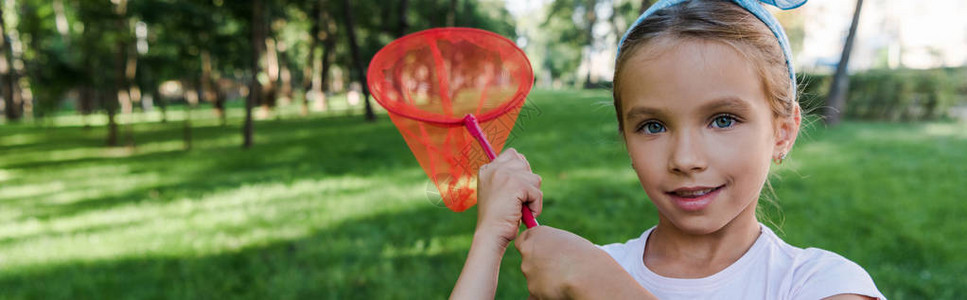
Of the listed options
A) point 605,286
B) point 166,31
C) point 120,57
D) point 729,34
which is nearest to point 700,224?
point 605,286

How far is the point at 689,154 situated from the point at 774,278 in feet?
1.16

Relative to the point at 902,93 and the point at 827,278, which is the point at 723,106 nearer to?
the point at 827,278

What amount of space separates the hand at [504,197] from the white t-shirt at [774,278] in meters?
0.36

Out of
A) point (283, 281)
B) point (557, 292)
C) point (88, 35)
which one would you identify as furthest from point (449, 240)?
point (88, 35)

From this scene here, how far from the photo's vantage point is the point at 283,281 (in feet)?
13.4

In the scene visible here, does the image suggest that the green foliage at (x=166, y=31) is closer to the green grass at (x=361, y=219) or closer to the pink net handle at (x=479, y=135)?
the green grass at (x=361, y=219)

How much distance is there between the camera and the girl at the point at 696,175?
112 centimetres

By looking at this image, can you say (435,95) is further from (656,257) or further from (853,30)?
(853,30)

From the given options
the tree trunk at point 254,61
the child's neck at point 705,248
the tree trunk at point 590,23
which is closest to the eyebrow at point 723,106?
the child's neck at point 705,248

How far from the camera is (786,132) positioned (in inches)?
53.6

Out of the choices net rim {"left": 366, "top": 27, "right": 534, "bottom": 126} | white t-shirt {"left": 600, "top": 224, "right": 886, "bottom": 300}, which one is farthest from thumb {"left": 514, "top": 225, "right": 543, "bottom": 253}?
net rim {"left": 366, "top": 27, "right": 534, "bottom": 126}

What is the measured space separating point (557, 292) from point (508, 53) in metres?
0.77

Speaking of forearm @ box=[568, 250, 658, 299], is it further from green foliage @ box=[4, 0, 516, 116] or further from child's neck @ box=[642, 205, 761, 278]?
green foliage @ box=[4, 0, 516, 116]

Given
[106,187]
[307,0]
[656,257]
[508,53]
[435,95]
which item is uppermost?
[307,0]
